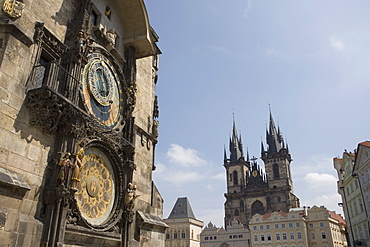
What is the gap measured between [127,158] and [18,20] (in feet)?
17.5

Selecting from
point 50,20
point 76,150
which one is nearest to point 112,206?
point 76,150

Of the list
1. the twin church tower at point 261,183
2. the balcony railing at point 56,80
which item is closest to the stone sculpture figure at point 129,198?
the balcony railing at point 56,80

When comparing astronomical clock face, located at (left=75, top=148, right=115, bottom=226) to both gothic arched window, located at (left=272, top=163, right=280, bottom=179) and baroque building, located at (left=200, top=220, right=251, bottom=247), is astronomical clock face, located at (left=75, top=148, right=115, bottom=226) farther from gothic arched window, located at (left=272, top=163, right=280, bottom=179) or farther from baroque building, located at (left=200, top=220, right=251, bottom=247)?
gothic arched window, located at (left=272, top=163, right=280, bottom=179)

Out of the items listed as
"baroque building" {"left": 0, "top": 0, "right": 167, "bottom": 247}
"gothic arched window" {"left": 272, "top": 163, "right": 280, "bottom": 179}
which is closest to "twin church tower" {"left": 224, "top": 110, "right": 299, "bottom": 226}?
"gothic arched window" {"left": 272, "top": 163, "right": 280, "bottom": 179}

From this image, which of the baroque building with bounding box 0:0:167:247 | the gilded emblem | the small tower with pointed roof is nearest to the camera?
the baroque building with bounding box 0:0:167:247

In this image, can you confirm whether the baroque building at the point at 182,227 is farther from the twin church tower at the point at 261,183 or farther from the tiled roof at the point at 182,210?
the twin church tower at the point at 261,183

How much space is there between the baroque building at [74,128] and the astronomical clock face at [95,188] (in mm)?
29

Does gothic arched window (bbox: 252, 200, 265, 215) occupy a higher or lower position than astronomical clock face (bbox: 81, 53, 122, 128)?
higher

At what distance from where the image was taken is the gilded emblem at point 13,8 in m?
7.08

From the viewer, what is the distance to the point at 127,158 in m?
10.7

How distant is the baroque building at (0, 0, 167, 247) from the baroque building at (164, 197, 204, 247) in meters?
58.5

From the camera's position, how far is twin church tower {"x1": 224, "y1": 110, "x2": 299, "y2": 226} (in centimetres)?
8169

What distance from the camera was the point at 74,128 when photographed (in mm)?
8086

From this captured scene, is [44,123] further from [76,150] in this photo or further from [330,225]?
[330,225]
